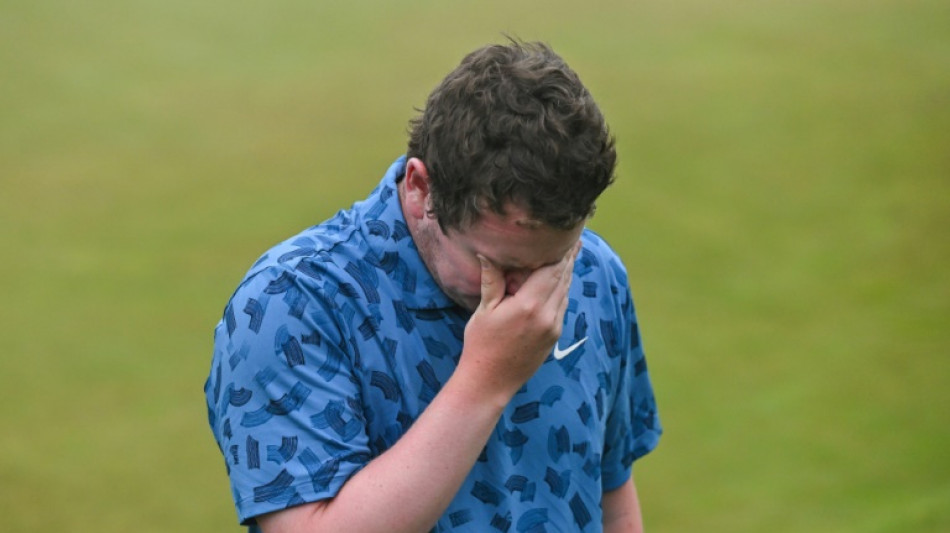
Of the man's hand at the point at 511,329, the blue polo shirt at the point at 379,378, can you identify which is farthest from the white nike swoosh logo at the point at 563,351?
the man's hand at the point at 511,329

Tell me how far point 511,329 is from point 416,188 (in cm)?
20

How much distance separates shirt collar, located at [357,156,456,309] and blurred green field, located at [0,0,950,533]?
2.23 meters

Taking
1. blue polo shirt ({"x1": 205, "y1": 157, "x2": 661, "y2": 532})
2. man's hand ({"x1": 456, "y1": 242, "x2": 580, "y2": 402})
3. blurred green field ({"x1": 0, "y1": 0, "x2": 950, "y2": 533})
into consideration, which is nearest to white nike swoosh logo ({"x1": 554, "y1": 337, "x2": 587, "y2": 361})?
blue polo shirt ({"x1": 205, "y1": 157, "x2": 661, "y2": 532})

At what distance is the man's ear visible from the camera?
1.41m

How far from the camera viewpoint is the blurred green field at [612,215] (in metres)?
3.62

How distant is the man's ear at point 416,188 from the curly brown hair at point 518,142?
3cm

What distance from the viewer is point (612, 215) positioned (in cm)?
438

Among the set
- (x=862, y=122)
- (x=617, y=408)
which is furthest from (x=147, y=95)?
(x=617, y=408)

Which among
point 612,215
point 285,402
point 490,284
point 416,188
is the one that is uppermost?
point 612,215

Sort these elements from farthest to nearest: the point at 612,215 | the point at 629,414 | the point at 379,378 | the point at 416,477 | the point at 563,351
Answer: the point at 612,215 < the point at 629,414 < the point at 563,351 < the point at 379,378 < the point at 416,477

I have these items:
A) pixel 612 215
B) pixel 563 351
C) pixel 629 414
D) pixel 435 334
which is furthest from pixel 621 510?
pixel 612 215

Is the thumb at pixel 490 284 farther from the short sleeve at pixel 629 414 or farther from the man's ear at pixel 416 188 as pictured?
the short sleeve at pixel 629 414

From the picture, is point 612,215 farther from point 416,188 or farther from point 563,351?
point 416,188

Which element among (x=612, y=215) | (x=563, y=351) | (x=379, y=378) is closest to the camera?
(x=379, y=378)
